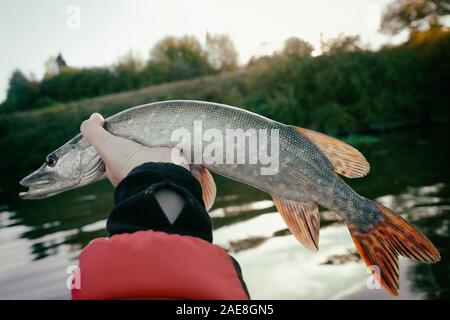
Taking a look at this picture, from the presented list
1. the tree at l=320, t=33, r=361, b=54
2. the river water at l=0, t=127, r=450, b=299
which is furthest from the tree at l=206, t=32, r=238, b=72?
the river water at l=0, t=127, r=450, b=299

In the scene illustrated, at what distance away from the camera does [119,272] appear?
793 mm

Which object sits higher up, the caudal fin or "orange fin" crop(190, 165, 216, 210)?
"orange fin" crop(190, 165, 216, 210)

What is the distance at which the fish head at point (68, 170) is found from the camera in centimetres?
205

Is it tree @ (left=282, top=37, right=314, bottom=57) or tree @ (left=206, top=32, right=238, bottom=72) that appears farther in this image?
tree @ (left=206, top=32, right=238, bottom=72)

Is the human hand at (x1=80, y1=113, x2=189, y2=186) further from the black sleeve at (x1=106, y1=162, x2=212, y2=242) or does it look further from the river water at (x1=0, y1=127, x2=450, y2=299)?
the river water at (x1=0, y1=127, x2=450, y2=299)

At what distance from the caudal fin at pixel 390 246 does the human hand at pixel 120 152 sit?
82 centimetres

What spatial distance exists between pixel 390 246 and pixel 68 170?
1.55m

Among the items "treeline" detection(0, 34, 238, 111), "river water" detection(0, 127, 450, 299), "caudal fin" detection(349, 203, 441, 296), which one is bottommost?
"river water" detection(0, 127, 450, 299)

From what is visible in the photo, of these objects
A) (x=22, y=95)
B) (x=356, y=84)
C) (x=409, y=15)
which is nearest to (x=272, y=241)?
(x=356, y=84)

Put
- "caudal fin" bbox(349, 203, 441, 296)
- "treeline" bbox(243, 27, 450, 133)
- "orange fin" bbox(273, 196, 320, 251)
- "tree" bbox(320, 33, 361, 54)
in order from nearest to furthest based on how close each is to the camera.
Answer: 1. "caudal fin" bbox(349, 203, 441, 296)
2. "orange fin" bbox(273, 196, 320, 251)
3. "treeline" bbox(243, 27, 450, 133)
4. "tree" bbox(320, 33, 361, 54)

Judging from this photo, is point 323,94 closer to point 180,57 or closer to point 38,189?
point 180,57

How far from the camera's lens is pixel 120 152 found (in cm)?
170

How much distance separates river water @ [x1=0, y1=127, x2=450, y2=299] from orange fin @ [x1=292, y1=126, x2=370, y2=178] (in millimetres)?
513

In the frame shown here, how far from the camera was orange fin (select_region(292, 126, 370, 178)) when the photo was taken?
73.3 inches
